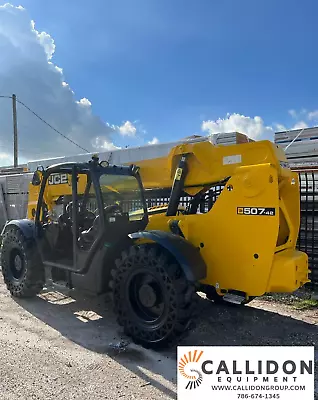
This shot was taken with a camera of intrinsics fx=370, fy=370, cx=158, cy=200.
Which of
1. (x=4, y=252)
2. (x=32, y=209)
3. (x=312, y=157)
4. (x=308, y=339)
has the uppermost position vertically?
(x=312, y=157)

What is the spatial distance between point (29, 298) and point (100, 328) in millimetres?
1774

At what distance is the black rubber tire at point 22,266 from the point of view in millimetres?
5547

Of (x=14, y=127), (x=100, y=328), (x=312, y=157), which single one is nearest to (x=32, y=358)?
(x=100, y=328)

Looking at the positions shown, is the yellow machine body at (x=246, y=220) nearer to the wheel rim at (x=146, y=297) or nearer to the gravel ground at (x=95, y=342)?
the wheel rim at (x=146, y=297)

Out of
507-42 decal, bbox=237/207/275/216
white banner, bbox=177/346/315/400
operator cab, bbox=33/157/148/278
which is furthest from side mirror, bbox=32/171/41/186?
white banner, bbox=177/346/315/400

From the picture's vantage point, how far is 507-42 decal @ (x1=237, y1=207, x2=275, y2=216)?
3.79 metres

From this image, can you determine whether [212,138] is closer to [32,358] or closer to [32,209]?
[32,209]

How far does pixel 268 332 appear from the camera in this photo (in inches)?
178

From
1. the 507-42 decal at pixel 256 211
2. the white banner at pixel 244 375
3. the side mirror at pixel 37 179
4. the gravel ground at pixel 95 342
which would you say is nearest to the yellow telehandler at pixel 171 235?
the 507-42 decal at pixel 256 211

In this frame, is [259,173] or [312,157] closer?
[259,173]

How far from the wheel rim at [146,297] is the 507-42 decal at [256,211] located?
3.87 feet

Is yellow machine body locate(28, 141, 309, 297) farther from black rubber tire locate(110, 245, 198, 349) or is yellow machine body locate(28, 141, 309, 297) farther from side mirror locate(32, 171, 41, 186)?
side mirror locate(32, 171, 41, 186)

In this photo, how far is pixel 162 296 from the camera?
399 centimetres

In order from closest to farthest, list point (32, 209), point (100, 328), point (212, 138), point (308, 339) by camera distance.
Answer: point (308, 339) < point (100, 328) < point (32, 209) < point (212, 138)
